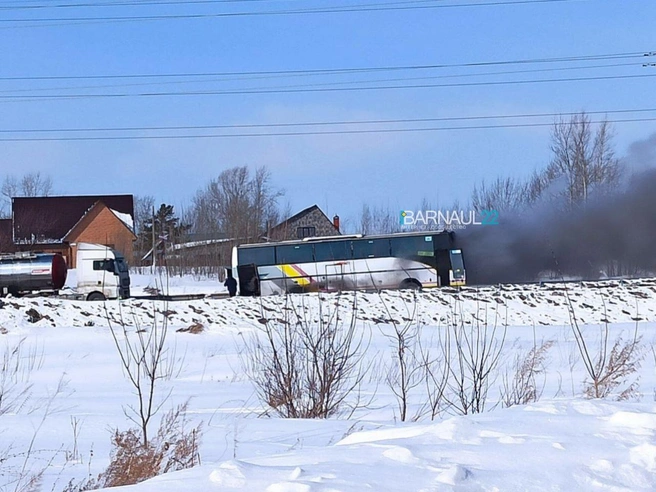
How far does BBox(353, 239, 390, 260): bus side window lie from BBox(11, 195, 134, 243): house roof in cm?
4091

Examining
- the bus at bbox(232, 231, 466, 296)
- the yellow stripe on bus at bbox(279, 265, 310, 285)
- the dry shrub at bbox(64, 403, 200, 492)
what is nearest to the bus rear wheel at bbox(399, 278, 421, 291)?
the bus at bbox(232, 231, 466, 296)

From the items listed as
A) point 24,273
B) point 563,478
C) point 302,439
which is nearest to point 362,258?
point 24,273

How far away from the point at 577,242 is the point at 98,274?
25.8 metres

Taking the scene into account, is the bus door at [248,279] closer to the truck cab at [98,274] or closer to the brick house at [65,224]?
the truck cab at [98,274]

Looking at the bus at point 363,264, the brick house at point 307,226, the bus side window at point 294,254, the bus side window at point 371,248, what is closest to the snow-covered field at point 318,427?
the bus at point 363,264

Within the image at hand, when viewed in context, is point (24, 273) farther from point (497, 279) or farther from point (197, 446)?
point (197, 446)

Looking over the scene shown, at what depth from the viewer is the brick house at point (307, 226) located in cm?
6444

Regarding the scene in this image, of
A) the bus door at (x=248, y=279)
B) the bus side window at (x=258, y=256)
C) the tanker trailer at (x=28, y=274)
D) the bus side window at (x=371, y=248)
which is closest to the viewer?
the bus door at (x=248, y=279)

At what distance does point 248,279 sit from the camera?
4041 centimetres

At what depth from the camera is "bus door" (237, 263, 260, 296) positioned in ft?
131

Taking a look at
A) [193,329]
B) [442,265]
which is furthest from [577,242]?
[193,329]

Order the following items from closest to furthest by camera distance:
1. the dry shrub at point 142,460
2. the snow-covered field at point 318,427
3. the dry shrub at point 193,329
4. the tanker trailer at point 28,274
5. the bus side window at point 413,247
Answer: the snow-covered field at point 318,427
the dry shrub at point 142,460
the dry shrub at point 193,329
the bus side window at point 413,247
the tanker trailer at point 28,274

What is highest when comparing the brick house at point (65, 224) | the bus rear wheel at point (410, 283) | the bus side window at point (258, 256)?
the brick house at point (65, 224)

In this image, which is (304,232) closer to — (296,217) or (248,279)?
(296,217)
